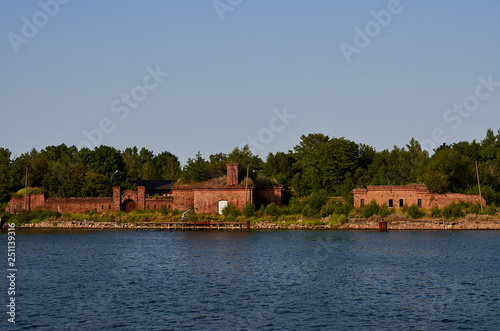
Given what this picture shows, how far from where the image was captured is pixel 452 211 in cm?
5997

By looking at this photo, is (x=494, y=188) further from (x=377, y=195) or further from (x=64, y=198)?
(x=64, y=198)

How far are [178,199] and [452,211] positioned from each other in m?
29.1

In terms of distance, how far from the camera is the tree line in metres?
66.6

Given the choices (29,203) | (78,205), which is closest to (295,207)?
(78,205)

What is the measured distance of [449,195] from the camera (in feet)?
202

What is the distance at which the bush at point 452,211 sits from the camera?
59812 millimetres

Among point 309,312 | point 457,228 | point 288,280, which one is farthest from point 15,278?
point 457,228

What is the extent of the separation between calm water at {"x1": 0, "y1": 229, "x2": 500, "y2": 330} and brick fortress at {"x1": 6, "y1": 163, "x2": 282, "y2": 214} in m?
14.1

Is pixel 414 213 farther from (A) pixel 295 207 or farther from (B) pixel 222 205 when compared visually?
(B) pixel 222 205

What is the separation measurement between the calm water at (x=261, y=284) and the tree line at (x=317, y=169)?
17124 mm

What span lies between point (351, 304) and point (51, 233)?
42.1 metres

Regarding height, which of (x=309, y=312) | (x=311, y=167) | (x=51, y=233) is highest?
(x=311, y=167)

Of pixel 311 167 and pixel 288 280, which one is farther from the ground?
pixel 311 167

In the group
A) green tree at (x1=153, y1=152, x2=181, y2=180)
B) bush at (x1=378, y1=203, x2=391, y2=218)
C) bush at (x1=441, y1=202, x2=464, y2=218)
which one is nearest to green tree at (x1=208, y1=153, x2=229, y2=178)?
bush at (x1=378, y1=203, x2=391, y2=218)
